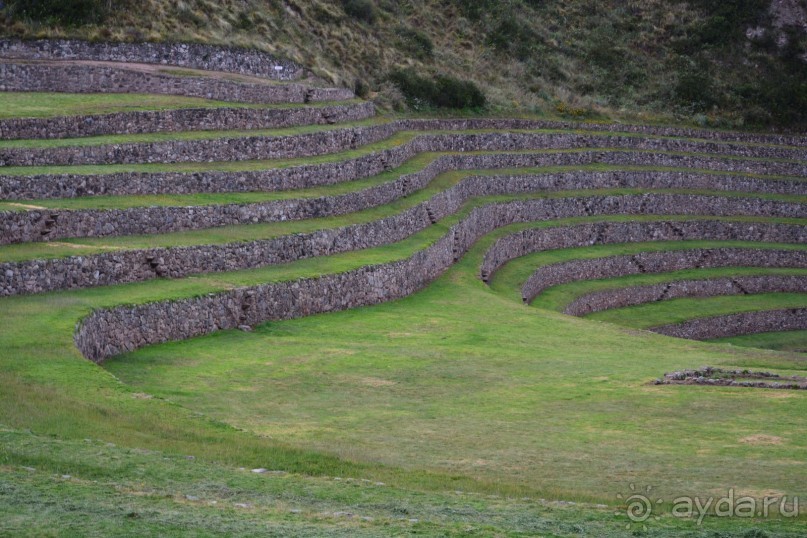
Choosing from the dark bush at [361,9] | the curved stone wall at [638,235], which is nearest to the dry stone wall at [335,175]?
the curved stone wall at [638,235]

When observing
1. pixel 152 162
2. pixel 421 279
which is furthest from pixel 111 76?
pixel 421 279

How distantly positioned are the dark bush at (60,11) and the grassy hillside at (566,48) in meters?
7.12

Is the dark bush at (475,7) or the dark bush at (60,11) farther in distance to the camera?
the dark bush at (475,7)

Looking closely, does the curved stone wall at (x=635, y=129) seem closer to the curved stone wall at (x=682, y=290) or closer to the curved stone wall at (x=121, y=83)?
the curved stone wall at (x=121, y=83)

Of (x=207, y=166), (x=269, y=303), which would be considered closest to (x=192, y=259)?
(x=269, y=303)

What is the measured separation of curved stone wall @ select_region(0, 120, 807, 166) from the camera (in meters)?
46.5

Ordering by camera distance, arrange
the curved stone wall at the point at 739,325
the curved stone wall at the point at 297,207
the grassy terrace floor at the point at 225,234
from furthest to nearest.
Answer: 1. the curved stone wall at the point at 739,325
2. the curved stone wall at the point at 297,207
3. the grassy terrace floor at the point at 225,234

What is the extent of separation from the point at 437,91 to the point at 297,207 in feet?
117

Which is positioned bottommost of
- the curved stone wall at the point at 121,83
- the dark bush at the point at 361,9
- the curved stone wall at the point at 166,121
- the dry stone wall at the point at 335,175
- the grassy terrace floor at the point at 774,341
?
the grassy terrace floor at the point at 774,341

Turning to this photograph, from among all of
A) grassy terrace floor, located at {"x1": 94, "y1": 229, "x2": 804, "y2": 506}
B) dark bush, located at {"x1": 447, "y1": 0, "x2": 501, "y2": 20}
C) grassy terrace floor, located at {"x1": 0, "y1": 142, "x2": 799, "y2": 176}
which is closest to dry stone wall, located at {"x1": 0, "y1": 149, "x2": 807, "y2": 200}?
grassy terrace floor, located at {"x1": 0, "y1": 142, "x2": 799, "y2": 176}

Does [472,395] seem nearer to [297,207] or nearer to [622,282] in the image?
Answer: [297,207]

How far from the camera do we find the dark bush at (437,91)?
83.1 meters

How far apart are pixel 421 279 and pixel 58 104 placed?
56.0ft

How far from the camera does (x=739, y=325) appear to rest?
212ft
